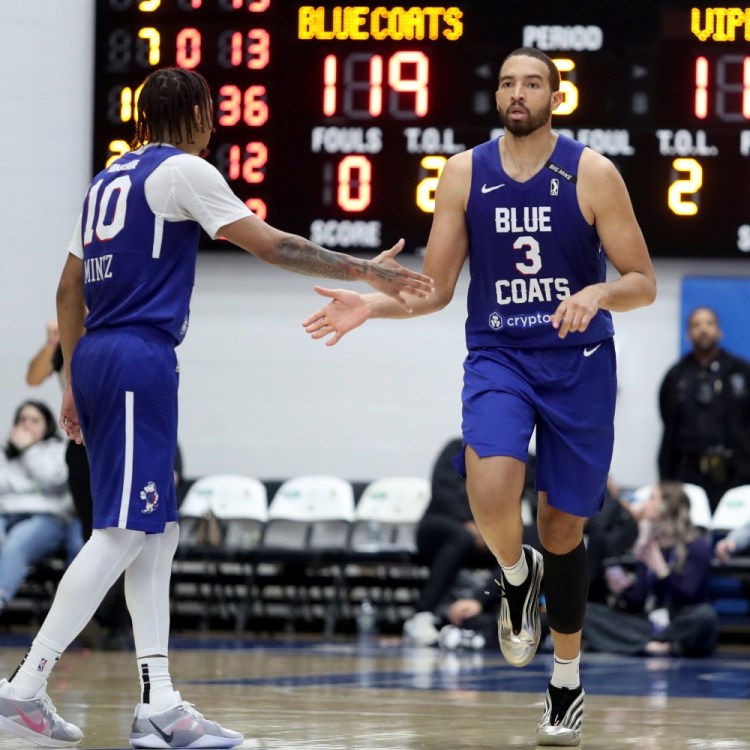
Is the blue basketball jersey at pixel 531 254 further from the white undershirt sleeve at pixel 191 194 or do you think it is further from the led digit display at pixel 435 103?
the led digit display at pixel 435 103

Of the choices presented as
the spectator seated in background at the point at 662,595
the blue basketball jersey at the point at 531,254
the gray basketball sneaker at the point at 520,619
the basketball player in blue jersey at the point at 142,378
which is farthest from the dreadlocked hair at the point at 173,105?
the spectator seated in background at the point at 662,595

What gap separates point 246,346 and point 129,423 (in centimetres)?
838

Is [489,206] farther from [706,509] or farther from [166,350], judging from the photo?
[706,509]

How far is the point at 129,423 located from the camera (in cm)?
458

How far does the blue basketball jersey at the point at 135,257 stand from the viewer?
A: 4.65m

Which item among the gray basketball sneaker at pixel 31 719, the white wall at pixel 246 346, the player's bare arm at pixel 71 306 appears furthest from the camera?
the white wall at pixel 246 346

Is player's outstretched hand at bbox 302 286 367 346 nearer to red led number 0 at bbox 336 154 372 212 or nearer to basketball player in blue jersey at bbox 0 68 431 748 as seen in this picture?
basketball player in blue jersey at bbox 0 68 431 748

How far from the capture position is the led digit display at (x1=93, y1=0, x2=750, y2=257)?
11562 millimetres

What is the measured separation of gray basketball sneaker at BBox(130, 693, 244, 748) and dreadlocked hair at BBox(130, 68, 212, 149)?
1.68 meters

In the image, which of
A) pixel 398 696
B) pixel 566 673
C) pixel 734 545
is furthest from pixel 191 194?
pixel 734 545

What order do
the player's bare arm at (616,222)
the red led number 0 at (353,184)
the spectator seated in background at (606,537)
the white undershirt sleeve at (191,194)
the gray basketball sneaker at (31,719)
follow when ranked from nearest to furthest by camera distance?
1. the gray basketball sneaker at (31,719)
2. the white undershirt sleeve at (191,194)
3. the player's bare arm at (616,222)
4. the spectator seated in background at (606,537)
5. the red led number 0 at (353,184)

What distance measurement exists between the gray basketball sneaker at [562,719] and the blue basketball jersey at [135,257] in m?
1.66

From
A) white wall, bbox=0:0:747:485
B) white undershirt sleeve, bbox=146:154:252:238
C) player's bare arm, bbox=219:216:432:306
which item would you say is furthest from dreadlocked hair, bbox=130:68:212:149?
white wall, bbox=0:0:747:485

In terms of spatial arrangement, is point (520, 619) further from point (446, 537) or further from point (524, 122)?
point (446, 537)
